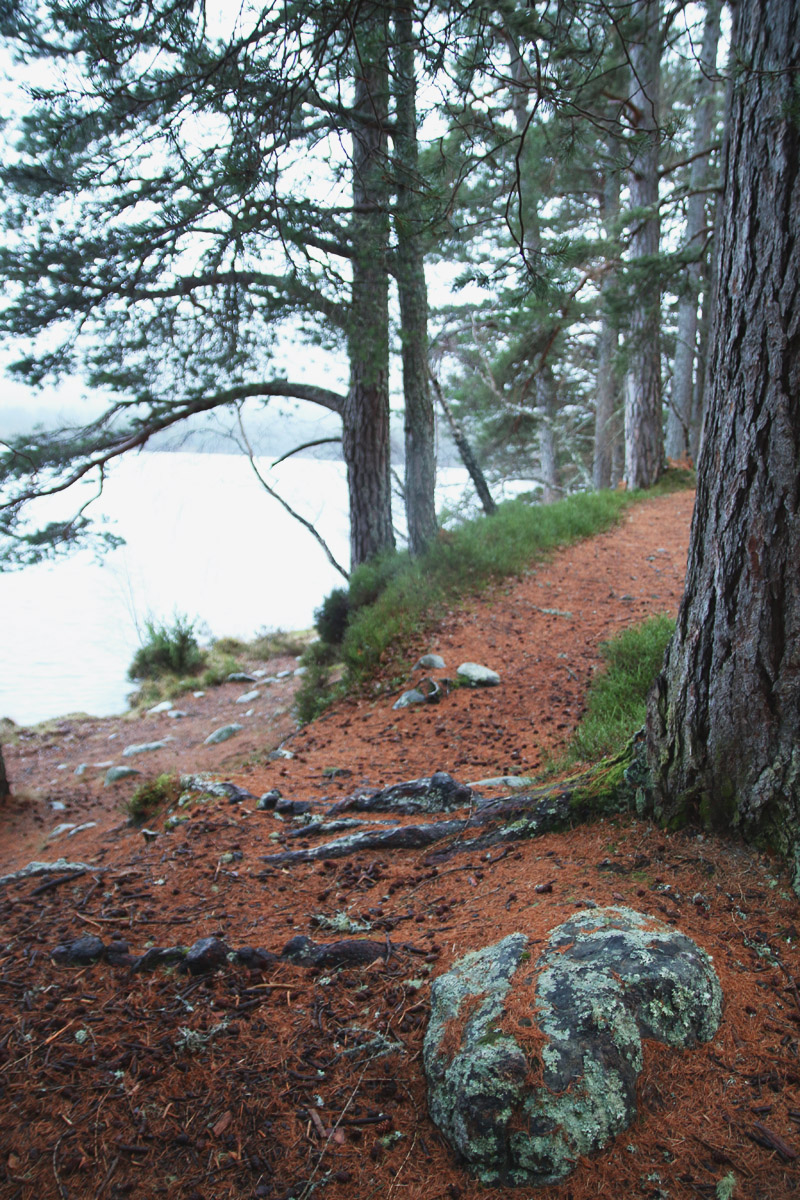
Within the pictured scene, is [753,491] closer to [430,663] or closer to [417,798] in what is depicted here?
[417,798]

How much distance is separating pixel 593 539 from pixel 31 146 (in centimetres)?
712

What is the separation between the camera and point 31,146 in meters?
3.07

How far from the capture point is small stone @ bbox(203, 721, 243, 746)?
7.46 m

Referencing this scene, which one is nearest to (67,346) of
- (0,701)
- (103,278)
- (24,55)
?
(103,278)

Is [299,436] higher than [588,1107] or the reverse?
higher

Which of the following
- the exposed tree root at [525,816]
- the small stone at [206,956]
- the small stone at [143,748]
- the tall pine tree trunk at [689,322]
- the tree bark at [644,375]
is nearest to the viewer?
the small stone at [206,956]

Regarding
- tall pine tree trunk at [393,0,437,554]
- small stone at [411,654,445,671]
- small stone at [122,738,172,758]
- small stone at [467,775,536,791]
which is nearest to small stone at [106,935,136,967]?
small stone at [467,775,536,791]

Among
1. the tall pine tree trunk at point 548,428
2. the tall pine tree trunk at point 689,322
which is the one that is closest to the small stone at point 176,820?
the tall pine tree trunk at point 689,322

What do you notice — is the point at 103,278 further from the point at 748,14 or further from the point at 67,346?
the point at 748,14

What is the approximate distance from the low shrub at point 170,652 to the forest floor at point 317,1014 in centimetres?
785

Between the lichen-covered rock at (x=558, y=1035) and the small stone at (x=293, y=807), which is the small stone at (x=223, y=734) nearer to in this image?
the small stone at (x=293, y=807)

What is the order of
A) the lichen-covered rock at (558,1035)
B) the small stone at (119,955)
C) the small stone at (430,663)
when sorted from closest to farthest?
the lichen-covered rock at (558,1035)
the small stone at (119,955)
the small stone at (430,663)

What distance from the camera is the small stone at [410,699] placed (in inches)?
216

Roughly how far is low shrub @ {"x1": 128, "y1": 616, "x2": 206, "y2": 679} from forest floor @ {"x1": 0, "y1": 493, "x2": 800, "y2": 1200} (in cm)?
785
